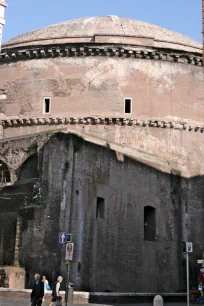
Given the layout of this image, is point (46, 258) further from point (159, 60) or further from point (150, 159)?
point (159, 60)

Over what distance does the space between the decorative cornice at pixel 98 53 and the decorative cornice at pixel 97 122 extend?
2856 mm

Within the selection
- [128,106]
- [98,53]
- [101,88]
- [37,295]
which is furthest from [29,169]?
[98,53]

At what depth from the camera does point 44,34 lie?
26172mm

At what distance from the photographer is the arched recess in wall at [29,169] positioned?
18000mm

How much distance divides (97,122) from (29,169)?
5654 mm

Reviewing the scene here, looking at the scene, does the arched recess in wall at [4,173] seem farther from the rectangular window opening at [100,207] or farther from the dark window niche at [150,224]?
the dark window niche at [150,224]

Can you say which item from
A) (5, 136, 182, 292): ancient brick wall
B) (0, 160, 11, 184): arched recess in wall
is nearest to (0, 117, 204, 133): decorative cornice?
(5, 136, 182, 292): ancient brick wall

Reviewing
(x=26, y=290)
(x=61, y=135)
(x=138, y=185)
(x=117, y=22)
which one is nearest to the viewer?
(x=26, y=290)

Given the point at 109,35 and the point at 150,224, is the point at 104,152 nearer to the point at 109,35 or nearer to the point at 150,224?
the point at 150,224

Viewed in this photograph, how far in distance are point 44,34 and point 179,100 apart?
716 centimetres

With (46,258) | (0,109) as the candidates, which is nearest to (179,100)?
(0,109)

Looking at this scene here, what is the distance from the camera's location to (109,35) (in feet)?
81.8

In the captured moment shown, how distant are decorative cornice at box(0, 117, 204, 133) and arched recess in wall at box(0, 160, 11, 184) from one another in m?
4.77

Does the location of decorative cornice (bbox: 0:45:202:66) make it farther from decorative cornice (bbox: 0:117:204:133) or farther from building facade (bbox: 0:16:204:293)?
decorative cornice (bbox: 0:117:204:133)
